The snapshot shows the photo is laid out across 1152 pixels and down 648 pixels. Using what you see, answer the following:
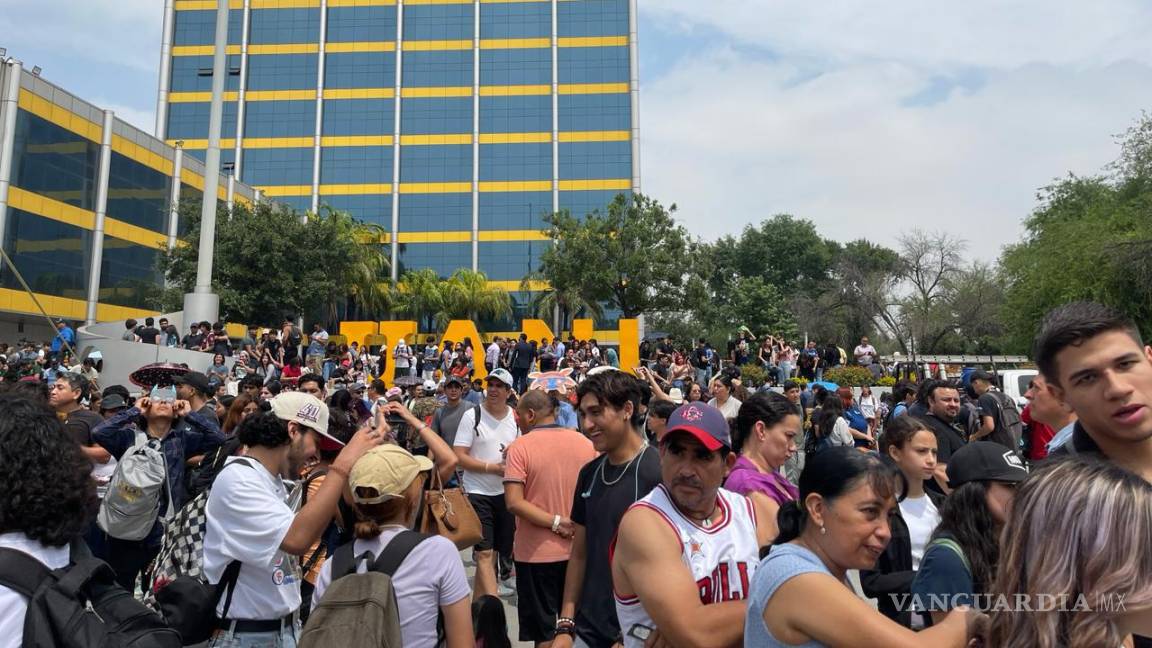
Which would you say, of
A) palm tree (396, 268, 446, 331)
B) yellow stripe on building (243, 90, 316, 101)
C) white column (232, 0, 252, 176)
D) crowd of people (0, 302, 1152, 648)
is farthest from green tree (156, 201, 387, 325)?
crowd of people (0, 302, 1152, 648)

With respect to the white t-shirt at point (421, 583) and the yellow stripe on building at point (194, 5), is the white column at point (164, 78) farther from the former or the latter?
the white t-shirt at point (421, 583)

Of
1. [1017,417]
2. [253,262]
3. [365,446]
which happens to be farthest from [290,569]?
[253,262]

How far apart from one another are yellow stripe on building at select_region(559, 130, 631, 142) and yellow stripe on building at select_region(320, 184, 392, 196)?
12.8m

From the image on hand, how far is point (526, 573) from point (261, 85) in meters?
56.2

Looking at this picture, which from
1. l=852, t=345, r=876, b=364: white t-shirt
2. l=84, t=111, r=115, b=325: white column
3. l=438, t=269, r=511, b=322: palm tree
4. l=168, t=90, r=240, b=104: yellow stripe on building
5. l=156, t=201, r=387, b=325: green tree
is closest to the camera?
l=852, t=345, r=876, b=364: white t-shirt

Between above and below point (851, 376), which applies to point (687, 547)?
below

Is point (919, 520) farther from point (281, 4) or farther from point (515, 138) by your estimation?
point (281, 4)

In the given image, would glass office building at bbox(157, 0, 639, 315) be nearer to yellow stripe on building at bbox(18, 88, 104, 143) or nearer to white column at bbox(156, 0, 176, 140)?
white column at bbox(156, 0, 176, 140)

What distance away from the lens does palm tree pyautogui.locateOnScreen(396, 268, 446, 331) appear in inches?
1811

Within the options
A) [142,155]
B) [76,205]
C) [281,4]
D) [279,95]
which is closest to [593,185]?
[279,95]

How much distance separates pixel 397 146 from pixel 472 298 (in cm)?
1349

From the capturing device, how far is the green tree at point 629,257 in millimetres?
36312

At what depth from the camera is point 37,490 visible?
2039 millimetres

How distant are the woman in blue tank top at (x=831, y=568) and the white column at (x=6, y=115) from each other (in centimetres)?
3685
